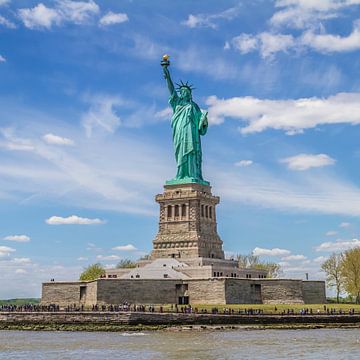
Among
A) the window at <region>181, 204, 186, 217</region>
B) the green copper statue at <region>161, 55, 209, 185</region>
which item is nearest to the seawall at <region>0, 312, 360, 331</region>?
the window at <region>181, 204, 186, 217</region>

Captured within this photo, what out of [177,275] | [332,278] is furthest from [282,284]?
[332,278]

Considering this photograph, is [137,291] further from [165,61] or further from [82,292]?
[165,61]

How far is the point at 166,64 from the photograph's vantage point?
262 ft

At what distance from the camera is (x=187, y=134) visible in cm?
7900

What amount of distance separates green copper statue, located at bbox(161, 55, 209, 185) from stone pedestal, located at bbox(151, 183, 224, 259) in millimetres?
1686

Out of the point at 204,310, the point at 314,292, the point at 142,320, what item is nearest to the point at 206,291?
the point at 204,310

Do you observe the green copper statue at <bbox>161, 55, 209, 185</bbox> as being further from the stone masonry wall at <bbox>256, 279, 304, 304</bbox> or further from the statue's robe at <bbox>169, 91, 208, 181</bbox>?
the stone masonry wall at <bbox>256, 279, 304, 304</bbox>

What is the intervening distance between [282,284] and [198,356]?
31.7 meters

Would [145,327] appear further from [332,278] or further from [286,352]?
[332,278]

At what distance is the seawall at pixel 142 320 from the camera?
175 feet

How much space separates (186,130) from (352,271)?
25.2 meters

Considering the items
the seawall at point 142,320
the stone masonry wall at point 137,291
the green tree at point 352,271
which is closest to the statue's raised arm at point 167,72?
the stone masonry wall at point 137,291

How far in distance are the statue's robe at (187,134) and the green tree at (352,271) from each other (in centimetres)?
1958

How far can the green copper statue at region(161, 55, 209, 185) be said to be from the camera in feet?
258
